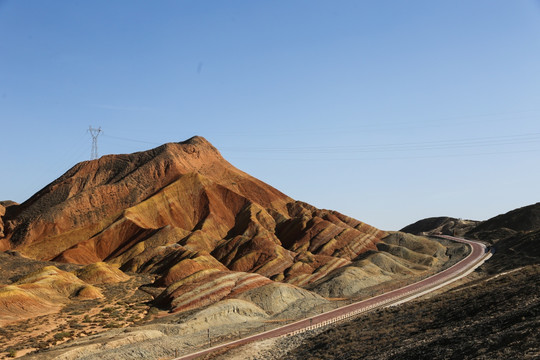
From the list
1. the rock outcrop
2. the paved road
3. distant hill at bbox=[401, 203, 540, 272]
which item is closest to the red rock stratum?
the rock outcrop

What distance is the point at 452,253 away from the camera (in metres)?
106

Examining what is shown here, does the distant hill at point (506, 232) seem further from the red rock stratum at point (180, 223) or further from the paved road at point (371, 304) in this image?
the red rock stratum at point (180, 223)

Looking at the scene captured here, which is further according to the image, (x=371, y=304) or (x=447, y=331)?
(x=371, y=304)

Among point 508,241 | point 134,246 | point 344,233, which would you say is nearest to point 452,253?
point 508,241

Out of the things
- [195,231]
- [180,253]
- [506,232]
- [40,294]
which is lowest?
[506,232]

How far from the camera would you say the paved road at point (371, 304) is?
160ft

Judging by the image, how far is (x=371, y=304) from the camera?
61062 millimetres

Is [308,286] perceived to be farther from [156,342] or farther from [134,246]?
[134,246]

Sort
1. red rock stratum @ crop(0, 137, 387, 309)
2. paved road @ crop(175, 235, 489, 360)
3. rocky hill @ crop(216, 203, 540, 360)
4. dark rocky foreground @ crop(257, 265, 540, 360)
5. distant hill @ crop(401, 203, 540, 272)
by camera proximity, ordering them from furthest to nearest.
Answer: red rock stratum @ crop(0, 137, 387, 309) < distant hill @ crop(401, 203, 540, 272) < paved road @ crop(175, 235, 489, 360) < rocky hill @ crop(216, 203, 540, 360) < dark rocky foreground @ crop(257, 265, 540, 360)

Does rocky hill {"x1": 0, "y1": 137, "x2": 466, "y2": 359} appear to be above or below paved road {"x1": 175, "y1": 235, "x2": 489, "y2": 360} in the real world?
above

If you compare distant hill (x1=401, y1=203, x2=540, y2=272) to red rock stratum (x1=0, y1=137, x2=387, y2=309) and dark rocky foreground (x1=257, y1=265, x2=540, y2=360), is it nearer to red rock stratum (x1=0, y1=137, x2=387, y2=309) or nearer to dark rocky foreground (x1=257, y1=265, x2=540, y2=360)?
red rock stratum (x1=0, y1=137, x2=387, y2=309)

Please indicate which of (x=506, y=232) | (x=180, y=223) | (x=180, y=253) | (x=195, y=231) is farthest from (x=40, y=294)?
(x=506, y=232)

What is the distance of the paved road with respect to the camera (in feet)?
160

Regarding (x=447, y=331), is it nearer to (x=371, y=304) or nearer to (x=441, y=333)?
(x=441, y=333)
